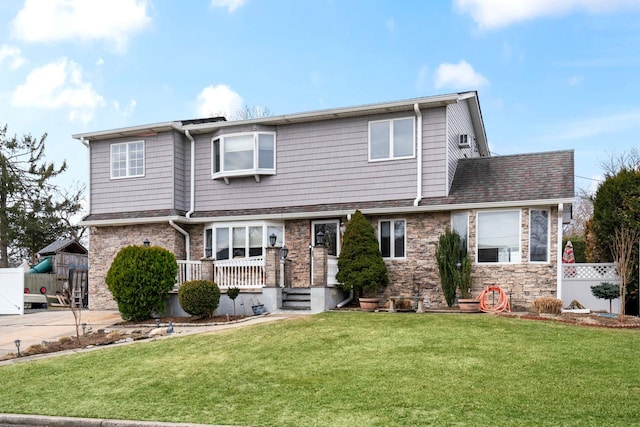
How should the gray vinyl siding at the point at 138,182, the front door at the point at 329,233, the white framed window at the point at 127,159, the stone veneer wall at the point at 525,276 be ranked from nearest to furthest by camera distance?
1. the stone veneer wall at the point at 525,276
2. the front door at the point at 329,233
3. the gray vinyl siding at the point at 138,182
4. the white framed window at the point at 127,159

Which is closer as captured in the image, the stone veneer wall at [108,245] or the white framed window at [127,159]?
the stone veneer wall at [108,245]

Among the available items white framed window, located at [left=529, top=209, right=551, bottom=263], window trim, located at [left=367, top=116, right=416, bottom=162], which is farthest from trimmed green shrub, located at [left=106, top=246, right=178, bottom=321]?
white framed window, located at [left=529, top=209, right=551, bottom=263]

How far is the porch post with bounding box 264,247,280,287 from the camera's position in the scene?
15.8 m

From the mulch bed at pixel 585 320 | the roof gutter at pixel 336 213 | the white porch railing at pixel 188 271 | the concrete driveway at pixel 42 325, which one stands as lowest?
the concrete driveway at pixel 42 325

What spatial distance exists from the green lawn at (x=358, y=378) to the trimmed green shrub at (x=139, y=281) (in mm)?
4197

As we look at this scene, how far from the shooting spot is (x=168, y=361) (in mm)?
9461

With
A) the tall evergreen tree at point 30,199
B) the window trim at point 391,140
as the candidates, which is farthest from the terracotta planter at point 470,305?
the tall evergreen tree at point 30,199

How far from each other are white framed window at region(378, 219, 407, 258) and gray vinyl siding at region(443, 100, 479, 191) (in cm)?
196

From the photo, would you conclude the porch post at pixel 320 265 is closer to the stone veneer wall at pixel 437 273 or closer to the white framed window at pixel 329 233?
the white framed window at pixel 329 233

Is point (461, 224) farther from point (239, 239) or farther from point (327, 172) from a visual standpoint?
point (239, 239)

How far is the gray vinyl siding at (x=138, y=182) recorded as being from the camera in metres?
18.8

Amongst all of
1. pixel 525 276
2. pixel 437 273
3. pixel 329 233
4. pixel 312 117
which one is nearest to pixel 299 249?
pixel 329 233

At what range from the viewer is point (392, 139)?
54.8 feet

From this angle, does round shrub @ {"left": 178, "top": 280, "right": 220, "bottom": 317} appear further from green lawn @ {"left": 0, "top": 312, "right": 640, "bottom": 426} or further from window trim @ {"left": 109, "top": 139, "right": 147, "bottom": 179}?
window trim @ {"left": 109, "top": 139, "right": 147, "bottom": 179}
